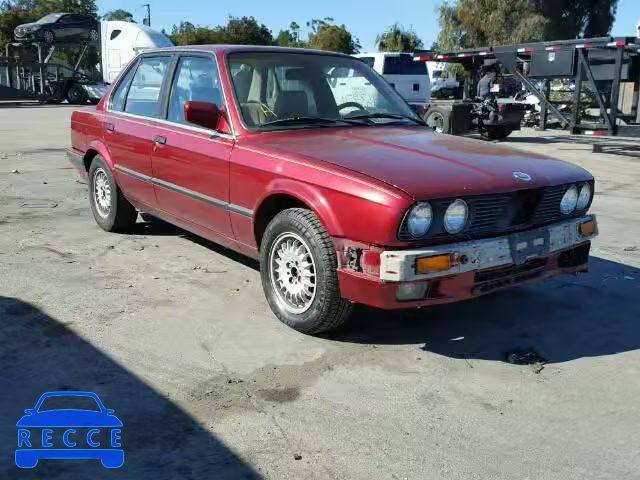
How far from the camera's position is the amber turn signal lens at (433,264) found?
332cm

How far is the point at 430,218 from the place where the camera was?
338cm

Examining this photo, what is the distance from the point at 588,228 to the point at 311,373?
205cm

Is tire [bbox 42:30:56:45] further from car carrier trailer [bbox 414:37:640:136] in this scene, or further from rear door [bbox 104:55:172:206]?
rear door [bbox 104:55:172:206]

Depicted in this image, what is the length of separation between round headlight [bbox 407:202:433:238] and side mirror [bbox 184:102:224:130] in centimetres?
175

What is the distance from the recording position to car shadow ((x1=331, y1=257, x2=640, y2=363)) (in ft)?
12.5

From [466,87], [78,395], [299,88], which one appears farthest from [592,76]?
[78,395]

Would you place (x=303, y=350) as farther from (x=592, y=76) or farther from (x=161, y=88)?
(x=592, y=76)

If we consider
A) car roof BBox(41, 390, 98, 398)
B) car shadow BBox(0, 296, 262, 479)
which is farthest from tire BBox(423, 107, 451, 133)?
car roof BBox(41, 390, 98, 398)

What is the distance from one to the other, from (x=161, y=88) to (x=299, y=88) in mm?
1206

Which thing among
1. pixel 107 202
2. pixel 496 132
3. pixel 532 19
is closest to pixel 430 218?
pixel 107 202

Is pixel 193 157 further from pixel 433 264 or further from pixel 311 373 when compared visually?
pixel 433 264

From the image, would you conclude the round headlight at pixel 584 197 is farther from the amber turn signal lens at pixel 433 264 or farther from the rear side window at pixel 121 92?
the rear side window at pixel 121 92

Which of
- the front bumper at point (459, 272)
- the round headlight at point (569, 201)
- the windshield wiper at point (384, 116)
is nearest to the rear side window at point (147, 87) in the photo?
the windshield wiper at point (384, 116)

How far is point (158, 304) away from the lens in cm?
438
